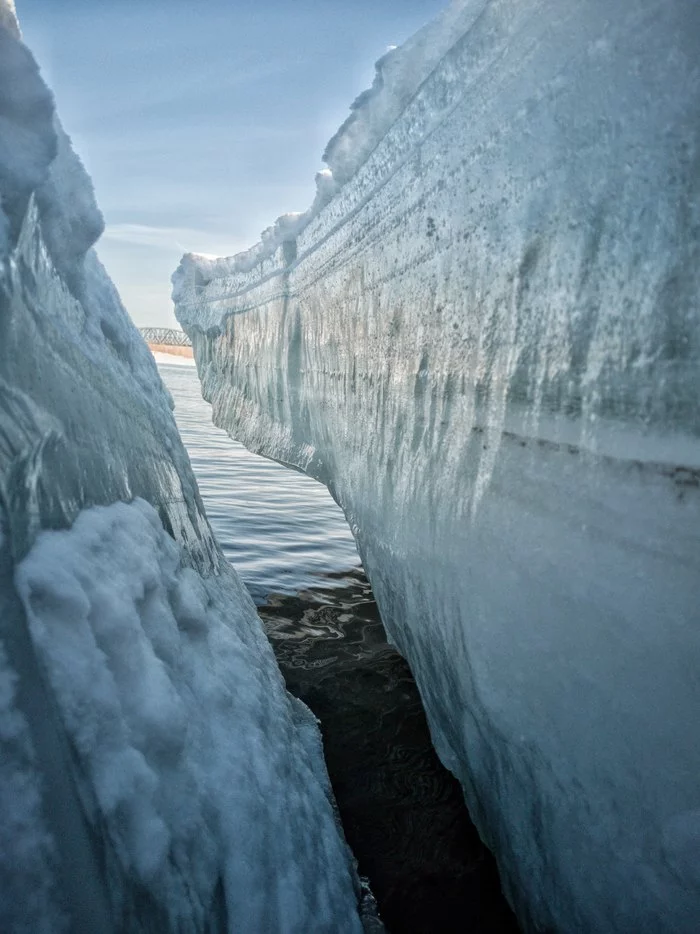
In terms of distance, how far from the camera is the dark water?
4.75 ft

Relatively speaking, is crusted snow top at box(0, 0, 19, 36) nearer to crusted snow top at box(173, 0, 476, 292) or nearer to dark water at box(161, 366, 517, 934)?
crusted snow top at box(173, 0, 476, 292)

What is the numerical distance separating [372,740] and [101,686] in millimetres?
1399

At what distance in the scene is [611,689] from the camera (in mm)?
1052

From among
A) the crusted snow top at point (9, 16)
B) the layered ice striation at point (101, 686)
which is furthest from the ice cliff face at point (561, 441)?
the crusted snow top at point (9, 16)

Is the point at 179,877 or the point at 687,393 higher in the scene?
the point at 687,393

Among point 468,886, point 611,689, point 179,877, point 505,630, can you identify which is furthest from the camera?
point 468,886

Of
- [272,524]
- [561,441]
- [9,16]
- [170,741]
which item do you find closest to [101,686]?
[170,741]

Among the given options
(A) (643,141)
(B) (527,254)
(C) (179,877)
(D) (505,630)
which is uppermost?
(A) (643,141)

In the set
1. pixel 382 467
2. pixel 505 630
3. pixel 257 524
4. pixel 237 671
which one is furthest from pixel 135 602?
pixel 257 524

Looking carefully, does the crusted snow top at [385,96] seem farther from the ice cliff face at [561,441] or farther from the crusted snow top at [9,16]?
the crusted snow top at [9,16]

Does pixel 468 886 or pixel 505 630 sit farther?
pixel 468 886

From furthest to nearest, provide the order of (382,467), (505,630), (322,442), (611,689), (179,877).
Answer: (322,442) → (382,467) → (505,630) → (611,689) → (179,877)

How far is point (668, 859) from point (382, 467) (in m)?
1.67

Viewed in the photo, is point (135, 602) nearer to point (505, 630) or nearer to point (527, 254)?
point (505, 630)
